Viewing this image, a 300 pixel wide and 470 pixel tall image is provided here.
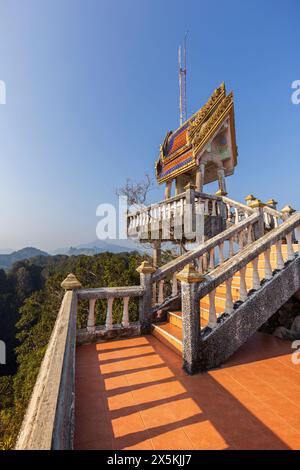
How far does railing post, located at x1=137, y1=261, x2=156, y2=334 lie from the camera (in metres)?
5.85

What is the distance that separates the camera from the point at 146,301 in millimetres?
5898

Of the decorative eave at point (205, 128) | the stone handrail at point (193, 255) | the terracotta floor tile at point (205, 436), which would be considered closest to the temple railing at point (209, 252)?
the stone handrail at point (193, 255)

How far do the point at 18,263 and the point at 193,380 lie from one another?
3029 inches

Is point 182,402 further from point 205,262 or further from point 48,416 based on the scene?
point 205,262

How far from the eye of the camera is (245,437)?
2.48m

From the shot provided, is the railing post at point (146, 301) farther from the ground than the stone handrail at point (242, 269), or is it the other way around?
the stone handrail at point (242, 269)

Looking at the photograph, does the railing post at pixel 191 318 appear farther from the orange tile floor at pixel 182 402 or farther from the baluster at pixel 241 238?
the baluster at pixel 241 238

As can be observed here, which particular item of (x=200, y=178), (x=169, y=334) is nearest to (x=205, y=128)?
(x=200, y=178)

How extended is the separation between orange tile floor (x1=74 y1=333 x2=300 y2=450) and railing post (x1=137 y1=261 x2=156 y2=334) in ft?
3.53

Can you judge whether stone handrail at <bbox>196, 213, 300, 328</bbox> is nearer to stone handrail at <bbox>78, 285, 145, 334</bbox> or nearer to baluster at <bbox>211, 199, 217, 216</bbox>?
stone handrail at <bbox>78, 285, 145, 334</bbox>

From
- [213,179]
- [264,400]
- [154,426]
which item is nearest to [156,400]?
[154,426]

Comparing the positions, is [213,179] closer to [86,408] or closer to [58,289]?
[86,408]

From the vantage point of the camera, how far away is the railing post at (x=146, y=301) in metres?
5.85

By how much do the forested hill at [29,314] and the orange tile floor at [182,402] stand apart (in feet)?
42.5
